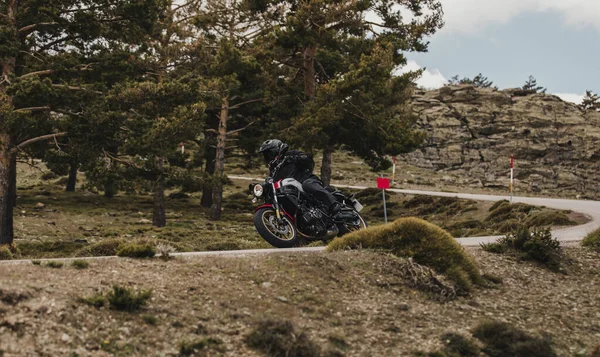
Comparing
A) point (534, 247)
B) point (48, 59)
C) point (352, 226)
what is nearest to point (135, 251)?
point (352, 226)

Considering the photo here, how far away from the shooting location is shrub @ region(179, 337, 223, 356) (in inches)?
253

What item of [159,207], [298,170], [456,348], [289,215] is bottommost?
[159,207]

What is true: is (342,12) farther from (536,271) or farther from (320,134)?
(536,271)

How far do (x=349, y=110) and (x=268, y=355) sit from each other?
84.0ft

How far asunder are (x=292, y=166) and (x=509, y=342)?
5.55m

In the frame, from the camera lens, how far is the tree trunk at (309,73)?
32469 millimetres

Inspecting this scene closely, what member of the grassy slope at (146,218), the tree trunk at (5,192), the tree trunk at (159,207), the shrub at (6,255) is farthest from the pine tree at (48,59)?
the shrub at (6,255)

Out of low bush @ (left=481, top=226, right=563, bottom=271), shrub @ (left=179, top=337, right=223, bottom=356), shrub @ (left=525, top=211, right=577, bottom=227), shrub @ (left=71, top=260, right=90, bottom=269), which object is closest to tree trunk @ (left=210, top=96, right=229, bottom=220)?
shrub @ (left=525, top=211, right=577, bottom=227)

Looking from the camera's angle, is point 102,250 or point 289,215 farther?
point 289,215

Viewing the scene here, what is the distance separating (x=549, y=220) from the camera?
20.8m

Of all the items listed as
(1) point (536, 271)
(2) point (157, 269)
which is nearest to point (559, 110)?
(1) point (536, 271)

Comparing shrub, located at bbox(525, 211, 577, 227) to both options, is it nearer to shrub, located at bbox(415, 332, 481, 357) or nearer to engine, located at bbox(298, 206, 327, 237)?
engine, located at bbox(298, 206, 327, 237)

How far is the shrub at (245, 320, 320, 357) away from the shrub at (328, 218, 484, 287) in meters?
4.13

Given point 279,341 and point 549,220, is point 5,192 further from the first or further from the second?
point 549,220
